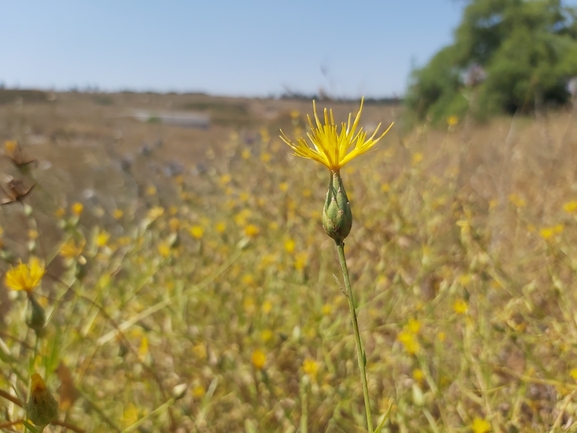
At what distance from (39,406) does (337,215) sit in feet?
1.80

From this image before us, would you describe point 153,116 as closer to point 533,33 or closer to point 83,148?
point 83,148

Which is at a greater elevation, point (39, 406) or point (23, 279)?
point (23, 279)

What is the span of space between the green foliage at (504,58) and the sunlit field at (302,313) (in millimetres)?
5635

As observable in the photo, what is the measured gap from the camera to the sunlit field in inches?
46.2

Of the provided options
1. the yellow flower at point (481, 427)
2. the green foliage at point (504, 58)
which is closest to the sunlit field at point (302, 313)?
the yellow flower at point (481, 427)

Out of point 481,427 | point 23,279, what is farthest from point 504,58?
point 23,279

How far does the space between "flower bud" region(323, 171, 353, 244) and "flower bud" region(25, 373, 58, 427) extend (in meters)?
0.51

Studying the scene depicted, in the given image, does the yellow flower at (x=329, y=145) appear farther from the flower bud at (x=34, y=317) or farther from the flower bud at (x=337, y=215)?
the flower bud at (x=34, y=317)

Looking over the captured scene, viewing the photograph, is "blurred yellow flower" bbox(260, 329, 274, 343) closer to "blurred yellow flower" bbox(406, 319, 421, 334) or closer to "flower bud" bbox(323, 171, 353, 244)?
"blurred yellow flower" bbox(406, 319, 421, 334)

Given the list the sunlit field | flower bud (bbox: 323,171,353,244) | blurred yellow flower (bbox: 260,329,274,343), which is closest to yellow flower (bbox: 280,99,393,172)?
flower bud (bbox: 323,171,353,244)

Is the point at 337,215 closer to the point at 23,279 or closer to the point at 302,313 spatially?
the point at 23,279

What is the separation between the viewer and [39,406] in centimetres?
65

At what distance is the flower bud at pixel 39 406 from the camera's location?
647 millimetres

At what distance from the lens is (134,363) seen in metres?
1.54
